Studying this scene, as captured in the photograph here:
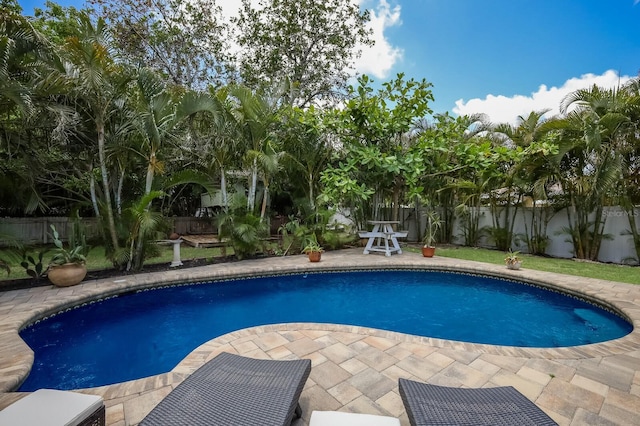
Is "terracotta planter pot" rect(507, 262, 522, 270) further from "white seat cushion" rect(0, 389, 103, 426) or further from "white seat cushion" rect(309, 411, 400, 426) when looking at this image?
"white seat cushion" rect(0, 389, 103, 426)

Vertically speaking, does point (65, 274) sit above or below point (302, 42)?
below

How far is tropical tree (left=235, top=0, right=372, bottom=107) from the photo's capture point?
15.1m

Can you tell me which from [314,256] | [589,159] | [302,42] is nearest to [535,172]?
[589,159]

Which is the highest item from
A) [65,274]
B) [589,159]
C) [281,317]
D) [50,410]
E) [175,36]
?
[175,36]

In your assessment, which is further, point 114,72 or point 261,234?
point 261,234

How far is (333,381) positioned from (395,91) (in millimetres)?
8828

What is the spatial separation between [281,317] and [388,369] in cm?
289

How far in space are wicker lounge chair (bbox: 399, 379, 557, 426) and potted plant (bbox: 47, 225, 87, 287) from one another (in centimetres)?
681

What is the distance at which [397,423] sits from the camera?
1.73m

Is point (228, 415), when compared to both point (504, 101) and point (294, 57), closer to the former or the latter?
point (294, 57)

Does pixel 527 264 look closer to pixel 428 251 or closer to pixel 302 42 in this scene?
pixel 428 251

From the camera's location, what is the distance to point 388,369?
3.12 m

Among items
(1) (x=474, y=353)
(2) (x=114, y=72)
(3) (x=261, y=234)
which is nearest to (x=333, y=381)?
(1) (x=474, y=353)

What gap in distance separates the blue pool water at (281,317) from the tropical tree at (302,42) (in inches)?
436
